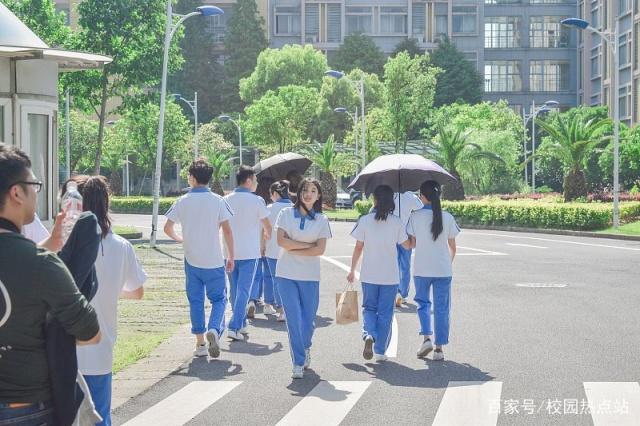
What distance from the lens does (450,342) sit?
12133 mm

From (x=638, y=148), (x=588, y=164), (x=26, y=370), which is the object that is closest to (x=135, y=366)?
(x=26, y=370)

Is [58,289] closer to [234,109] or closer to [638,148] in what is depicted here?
[638,148]

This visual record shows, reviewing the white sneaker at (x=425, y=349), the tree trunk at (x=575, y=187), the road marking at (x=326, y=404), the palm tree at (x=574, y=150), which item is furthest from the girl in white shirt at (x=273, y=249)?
the tree trunk at (x=575, y=187)

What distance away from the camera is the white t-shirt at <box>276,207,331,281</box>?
10.1 meters

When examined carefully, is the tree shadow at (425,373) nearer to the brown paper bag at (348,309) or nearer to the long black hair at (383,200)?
the brown paper bag at (348,309)

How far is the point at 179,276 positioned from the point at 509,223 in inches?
992

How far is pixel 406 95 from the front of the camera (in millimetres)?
67438

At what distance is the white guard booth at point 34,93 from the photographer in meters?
18.1

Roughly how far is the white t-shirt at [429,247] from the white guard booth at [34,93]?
789 cm

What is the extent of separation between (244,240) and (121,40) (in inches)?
1062

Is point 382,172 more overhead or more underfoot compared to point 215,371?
more overhead

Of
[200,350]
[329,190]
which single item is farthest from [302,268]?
[329,190]

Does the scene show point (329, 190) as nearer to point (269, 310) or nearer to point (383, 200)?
point (269, 310)

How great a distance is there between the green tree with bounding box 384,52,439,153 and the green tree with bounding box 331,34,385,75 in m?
32.3
